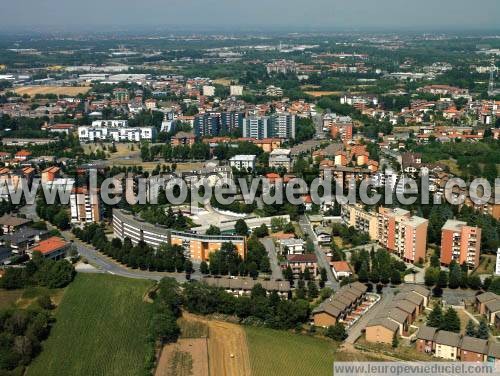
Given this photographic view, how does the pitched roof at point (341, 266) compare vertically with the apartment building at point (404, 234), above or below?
below

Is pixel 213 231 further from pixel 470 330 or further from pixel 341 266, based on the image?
pixel 470 330

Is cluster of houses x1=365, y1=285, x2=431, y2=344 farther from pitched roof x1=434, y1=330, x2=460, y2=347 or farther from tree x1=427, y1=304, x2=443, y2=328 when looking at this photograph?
pitched roof x1=434, y1=330, x2=460, y2=347

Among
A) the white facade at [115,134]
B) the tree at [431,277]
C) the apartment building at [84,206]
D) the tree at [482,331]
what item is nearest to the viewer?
the tree at [482,331]

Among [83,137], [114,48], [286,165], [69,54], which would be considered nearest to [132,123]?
[83,137]

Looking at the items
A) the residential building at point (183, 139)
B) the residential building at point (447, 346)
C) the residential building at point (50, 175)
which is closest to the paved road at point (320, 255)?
the residential building at point (447, 346)

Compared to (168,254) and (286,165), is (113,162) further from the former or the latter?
(168,254)

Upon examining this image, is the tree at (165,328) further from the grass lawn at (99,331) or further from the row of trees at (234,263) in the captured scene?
the row of trees at (234,263)

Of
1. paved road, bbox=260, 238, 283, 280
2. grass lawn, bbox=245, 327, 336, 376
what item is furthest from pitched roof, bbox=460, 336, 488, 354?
paved road, bbox=260, 238, 283, 280
